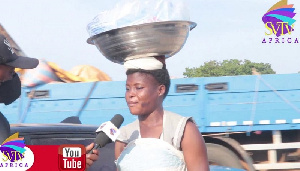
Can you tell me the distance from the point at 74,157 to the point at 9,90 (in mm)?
727

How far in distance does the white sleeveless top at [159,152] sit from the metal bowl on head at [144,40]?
1.19 feet

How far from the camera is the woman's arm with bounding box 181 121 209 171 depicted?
2.41 m

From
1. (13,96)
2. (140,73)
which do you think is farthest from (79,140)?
(140,73)

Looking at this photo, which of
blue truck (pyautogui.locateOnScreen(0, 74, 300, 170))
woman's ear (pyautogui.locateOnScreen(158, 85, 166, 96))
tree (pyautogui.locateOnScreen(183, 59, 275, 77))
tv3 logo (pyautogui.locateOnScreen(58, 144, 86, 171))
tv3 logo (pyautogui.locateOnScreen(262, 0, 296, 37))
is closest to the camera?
tv3 logo (pyautogui.locateOnScreen(58, 144, 86, 171))

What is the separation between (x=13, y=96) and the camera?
111 inches

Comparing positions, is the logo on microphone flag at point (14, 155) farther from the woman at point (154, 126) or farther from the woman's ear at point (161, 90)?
the woman's ear at point (161, 90)

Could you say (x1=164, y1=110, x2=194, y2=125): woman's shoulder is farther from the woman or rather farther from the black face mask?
the black face mask

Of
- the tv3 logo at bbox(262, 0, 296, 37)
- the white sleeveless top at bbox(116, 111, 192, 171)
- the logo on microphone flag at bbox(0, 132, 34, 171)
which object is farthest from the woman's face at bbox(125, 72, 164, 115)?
the tv3 logo at bbox(262, 0, 296, 37)

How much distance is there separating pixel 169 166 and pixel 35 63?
3.28ft

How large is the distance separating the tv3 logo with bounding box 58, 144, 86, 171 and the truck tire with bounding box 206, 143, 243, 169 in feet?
16.7

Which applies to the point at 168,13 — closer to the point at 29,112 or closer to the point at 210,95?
the point at 210,95

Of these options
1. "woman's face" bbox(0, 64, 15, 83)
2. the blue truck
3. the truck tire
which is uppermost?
"woman's face" bbox(0, 64, 15, 83)

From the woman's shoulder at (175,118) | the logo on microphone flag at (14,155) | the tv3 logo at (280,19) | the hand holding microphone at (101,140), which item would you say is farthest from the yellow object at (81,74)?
the hand holding microphone at (101,140)

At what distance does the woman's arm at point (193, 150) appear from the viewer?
2.41 metres
